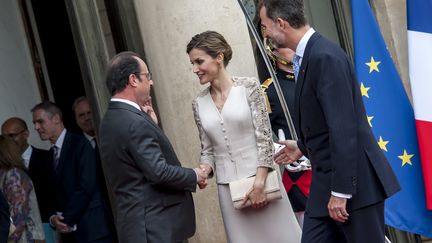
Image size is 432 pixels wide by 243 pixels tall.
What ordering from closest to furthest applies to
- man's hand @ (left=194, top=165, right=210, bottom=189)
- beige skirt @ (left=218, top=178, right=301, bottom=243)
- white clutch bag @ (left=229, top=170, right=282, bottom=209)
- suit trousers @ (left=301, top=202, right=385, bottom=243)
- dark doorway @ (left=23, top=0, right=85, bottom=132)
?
suit trousers @ (left=301, top=202, right=385, bottom=243) → man's hand @ (left=194, top=165, right=210, bottom=189) → white clutch bag @ (left=229, top=170, right=282, bottom=209) → beige skirt @ (left=218, top=178, right=301, bottom=243) → dark doorway @ (left=23, top=0, right=85, bottom=132)

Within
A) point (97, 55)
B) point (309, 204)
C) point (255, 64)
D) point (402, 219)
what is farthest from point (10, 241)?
point (309, 204)

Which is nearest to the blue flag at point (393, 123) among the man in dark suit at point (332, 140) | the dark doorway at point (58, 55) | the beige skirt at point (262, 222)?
the beige skirt at point (262, 222)

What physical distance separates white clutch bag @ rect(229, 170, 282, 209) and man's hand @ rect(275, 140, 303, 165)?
2.09 feet

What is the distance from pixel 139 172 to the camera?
289 inches

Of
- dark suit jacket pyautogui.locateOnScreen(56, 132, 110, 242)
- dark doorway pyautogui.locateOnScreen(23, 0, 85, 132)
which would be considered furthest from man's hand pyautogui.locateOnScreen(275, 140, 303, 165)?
dark doorway pyautogui.locateOnScreen(23, 0, 85, 132)

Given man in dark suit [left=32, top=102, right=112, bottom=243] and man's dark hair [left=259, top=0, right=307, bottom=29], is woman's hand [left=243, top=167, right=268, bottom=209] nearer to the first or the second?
man's dark hair [left=259, top=0, right=307, bottom=29]

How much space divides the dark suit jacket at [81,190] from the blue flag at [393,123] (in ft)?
7.06

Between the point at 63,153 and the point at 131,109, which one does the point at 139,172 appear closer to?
the point at 131,109

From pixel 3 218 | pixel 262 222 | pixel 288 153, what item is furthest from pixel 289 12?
pixel 3 218

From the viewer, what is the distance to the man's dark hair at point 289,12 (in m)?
6.68

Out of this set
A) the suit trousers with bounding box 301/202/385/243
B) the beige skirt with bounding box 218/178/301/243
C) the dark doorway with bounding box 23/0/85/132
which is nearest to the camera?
the suit trousers with bounding box 301/202/385/243

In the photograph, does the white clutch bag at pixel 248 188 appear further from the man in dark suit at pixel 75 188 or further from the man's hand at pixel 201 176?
the man in dark suit at pixel 75 188

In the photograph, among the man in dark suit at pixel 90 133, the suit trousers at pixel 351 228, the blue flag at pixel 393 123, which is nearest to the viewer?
the suit trousers at pixel 351 228

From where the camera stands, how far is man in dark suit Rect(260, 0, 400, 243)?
21.1ft
